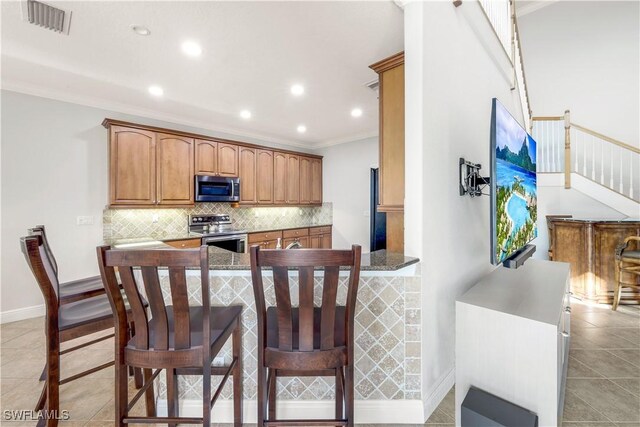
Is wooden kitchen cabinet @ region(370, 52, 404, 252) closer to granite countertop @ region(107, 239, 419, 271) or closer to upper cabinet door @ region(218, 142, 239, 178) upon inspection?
granite countertop @ region(107, 239, 419, 271)

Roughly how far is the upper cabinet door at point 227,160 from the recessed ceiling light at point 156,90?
120cm

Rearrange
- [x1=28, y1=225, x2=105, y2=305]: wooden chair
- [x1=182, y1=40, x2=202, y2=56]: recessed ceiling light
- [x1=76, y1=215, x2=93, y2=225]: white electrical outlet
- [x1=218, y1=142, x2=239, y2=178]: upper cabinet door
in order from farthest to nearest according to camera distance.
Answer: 1. [x1=218, y1=142, x2=239, y2=178]: upper cabinet door
2. [x1=76, y1=215, x2=93, y2=225]: white electrical outlet
3. [x1=182, y1=40, x2=202, y2=56]: recessed ceiling light
4. [x1=28, y1=225, x2=105, y2=305]: wooden chair

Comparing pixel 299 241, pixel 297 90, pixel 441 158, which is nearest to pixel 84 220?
pixel 297 90

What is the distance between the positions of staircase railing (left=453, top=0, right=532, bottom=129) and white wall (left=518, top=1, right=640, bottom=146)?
Answer: 2556 mm

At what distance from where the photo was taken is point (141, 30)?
2217 mm

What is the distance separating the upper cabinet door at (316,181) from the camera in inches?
239

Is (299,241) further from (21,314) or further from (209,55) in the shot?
(21,314)

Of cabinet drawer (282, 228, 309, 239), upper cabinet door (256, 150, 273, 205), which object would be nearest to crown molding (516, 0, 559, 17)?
upper cabinet door (256, 150, 273, 205)

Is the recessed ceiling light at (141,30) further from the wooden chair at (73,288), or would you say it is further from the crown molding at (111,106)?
the crown molding at (111,106)

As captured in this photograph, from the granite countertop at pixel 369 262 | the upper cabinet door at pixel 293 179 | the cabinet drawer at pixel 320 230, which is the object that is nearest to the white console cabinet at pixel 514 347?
the granite countertop at pixel 369 262

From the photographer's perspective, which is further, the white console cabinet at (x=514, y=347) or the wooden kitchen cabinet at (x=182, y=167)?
the wooden kitchen cabinet at (x=182, y=167)

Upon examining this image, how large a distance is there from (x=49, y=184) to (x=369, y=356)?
403 centimetres

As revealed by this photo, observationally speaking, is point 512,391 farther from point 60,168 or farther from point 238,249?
point 60,168

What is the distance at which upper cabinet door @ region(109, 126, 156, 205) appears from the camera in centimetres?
355
